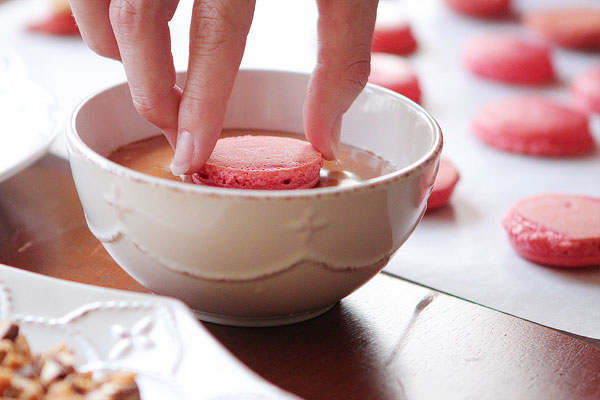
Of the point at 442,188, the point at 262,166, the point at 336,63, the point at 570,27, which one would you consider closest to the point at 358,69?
the point at 336,63

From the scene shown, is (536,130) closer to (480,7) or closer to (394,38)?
(394,38)

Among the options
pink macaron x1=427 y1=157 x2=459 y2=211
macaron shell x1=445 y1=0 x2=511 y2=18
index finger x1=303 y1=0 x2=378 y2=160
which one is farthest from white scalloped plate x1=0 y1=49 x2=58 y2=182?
macaron shell x1=445 y1=0 x2=511 y2=18

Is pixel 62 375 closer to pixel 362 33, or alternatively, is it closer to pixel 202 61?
pixel 202 61

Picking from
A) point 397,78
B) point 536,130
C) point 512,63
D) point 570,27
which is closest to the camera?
point 536,130

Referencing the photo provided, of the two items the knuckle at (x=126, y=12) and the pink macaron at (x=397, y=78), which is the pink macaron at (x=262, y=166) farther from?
the pink macaron at (x=397, y=78)

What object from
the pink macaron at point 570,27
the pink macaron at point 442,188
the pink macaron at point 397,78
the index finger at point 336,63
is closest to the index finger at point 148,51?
the index finger at point 336,63

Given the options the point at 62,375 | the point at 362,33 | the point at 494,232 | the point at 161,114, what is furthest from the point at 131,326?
the point at 494,232

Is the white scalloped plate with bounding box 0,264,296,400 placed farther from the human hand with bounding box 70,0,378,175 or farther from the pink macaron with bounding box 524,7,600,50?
the pink macaron with bounding box 524,7,600,50
